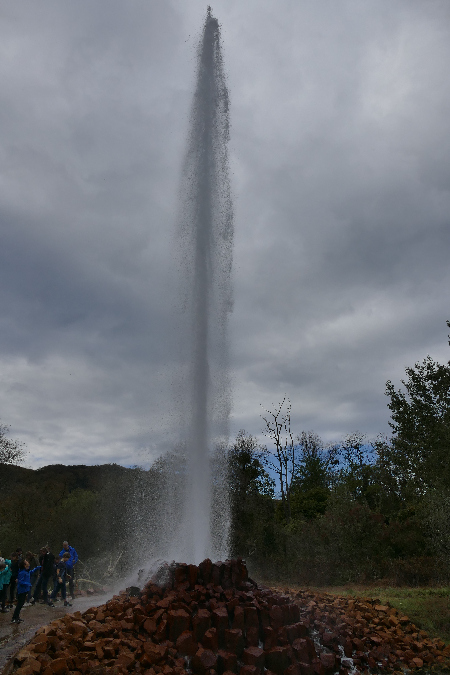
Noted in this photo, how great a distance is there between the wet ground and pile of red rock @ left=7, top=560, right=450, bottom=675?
101 centimetres

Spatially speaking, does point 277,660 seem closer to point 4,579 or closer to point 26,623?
point 26,623

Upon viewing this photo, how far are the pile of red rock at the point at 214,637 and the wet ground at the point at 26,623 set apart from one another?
3.33ft

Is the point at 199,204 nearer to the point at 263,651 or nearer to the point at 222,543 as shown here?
the point at 222,543

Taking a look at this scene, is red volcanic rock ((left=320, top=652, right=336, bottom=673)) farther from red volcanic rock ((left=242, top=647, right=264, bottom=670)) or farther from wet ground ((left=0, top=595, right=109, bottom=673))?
wet ground ((left=0, top=595, right=109, bottom=673))

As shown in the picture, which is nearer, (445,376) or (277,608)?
(277,608)

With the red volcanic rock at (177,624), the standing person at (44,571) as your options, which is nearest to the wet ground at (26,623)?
the standing person at (44,571)

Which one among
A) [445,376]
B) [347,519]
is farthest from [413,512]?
[445,376]

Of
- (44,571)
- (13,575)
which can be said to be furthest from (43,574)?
(13,575)

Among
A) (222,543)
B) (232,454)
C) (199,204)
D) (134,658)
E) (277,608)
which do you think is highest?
(199,204)

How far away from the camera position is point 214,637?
22.4ft

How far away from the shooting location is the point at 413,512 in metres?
24.8

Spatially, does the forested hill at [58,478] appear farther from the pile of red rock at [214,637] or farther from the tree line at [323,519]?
the pile of red rock at [214,637]

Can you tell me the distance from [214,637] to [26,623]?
575 cm

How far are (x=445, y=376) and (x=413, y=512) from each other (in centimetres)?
764
